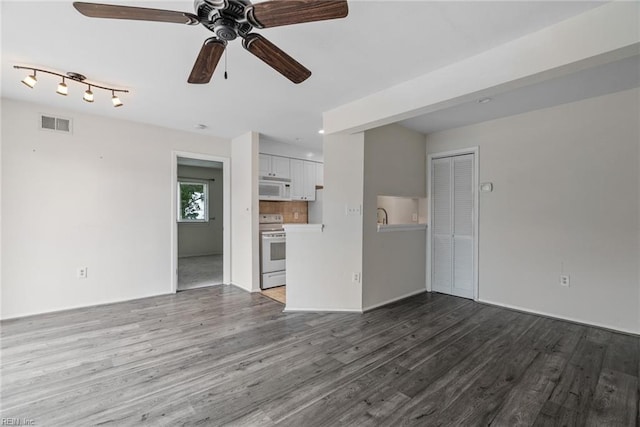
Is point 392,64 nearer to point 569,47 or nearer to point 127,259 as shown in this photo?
point 569,47

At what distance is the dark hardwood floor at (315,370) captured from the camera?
1.79 m

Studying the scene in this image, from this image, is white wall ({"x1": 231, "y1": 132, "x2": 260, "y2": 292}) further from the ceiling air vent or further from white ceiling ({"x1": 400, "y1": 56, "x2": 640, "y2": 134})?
white ceiling ({"x1": 400, "y1": 56, "x2": 640, "y2": 134})

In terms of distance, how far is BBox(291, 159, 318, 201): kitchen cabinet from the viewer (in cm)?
555

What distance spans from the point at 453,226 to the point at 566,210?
1.33m

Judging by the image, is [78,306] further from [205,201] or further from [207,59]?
[205,201]

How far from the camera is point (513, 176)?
369 cm

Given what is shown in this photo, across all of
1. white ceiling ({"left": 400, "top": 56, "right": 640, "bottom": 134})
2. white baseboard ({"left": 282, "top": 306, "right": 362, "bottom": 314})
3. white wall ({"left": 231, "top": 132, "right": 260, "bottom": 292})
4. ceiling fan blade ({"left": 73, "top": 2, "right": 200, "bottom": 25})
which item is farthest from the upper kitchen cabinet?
ceiling fan blade ({"left": 73, "top": 2, "right": 200, "bottom": 25})

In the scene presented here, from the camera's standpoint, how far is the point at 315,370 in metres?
2.26

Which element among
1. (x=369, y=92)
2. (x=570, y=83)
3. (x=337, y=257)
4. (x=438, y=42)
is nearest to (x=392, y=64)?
(x=438, y=42)

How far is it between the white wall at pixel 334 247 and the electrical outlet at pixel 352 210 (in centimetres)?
4

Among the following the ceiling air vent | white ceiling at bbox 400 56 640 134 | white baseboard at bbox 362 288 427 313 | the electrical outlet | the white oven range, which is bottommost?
white baseboard at bbox 362 288 427 313

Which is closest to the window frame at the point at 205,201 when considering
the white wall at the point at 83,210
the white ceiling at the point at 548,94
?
the white wall at the point at 83,210

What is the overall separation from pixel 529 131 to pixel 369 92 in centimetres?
218

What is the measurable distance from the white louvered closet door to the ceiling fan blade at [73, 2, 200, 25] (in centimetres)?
393
